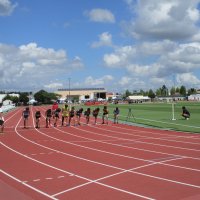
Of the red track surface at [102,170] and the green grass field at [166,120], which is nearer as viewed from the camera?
the red track surface at [102,170]

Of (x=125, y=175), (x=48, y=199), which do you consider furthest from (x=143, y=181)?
(x=48, y=199)

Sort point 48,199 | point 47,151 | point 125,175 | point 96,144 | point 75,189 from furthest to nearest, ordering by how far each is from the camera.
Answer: point 96,144
point 47,151
point 125,175
point 75,189
point 48,199

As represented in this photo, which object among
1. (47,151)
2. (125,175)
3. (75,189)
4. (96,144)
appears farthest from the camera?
(96,144)

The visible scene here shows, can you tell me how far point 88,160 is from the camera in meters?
13.1

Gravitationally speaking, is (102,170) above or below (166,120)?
below

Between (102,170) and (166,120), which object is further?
(166,120)

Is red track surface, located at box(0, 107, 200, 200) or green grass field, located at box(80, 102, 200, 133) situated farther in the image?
green grass field, located at box(80, 102, 200, 133)

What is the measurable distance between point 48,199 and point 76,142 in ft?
33.6

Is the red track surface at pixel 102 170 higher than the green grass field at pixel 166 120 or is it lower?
lower

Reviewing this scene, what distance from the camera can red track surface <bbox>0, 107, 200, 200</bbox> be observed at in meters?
8.69

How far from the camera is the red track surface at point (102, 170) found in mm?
8688

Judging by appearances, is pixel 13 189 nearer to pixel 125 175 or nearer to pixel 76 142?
pixel 125 175

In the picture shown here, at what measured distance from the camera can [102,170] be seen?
37.0 feet

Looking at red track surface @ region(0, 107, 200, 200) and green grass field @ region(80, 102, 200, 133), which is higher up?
green grass field @ region(80, 102, 200, 133)
